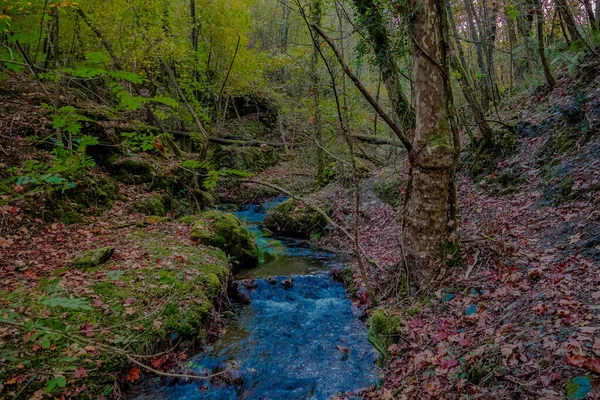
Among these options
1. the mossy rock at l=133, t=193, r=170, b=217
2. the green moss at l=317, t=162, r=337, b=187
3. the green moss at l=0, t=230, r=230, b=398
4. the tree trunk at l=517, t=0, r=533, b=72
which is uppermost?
the tree trunk at l=517, t=0, r=533, b=72

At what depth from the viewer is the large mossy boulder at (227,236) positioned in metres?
8.38

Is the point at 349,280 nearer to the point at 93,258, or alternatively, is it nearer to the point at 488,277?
the point at 488,277

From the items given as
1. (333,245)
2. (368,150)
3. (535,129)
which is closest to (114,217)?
(333,245)

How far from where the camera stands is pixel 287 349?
17.5ft

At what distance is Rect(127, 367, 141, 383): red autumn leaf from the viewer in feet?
13.8

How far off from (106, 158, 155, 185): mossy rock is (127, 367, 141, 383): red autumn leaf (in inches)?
275

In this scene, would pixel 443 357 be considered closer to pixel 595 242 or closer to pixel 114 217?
pixel 595 242

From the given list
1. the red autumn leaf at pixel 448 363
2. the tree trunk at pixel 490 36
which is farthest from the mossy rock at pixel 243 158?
the red autumn leaf at pixel 448 363

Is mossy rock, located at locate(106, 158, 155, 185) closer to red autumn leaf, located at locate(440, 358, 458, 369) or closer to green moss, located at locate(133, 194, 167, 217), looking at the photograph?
green moss, located at locate(133, 194, 167, 217)

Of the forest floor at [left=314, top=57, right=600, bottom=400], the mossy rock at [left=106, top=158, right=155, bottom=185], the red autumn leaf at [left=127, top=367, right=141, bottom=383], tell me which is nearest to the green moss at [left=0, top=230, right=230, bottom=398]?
the red autumn leaf at [left=127, top=367, right=141, bottom=383]

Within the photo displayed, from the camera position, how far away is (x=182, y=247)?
24.3 ft

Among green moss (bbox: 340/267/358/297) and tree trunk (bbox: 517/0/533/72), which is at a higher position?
tree trunk (bbox: 517/0/533/72)

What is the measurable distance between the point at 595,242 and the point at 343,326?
371cm

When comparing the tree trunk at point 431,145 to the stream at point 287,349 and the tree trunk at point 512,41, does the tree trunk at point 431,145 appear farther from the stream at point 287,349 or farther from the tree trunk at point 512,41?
the tree trunk at point 512,41
